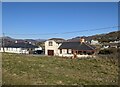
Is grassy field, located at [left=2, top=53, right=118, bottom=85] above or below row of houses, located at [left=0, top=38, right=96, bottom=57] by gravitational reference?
below

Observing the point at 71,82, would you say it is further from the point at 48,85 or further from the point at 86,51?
the point at 86,51

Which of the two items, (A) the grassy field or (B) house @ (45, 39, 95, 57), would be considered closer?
(A) the grassy field

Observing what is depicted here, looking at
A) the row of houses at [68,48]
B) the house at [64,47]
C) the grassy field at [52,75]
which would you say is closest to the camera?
the grassy field at [52,75]

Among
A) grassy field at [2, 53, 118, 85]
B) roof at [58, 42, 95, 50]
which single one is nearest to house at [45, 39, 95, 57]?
roof at [58, 42, 95, 50]

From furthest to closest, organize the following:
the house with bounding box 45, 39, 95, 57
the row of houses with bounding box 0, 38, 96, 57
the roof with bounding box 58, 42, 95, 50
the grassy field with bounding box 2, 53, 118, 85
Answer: the house with bounding box 45, 39, 95, 57
the roof with bounding box 58, 42, 95, 50
the row of houses with bounding box 0, 38, 96, 57
the grassy field with bounding box 2, 53, 118, 85

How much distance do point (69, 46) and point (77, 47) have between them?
3.44 m

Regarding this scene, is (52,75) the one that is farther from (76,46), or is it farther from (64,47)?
(64,47)

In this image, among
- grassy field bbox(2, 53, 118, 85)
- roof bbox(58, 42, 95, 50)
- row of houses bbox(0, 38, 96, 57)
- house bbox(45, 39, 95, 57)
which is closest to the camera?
grassy field bbox(2, 53, 118, 85)

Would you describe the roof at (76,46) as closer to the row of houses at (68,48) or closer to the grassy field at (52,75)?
the row of houses at (68,48)

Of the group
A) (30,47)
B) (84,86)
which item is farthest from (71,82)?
(30,47)

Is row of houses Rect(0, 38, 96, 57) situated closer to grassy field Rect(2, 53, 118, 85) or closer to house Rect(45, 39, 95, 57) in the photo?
house Rect(45, 39, 95, 57)

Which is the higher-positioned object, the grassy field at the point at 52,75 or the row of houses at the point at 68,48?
the row of houses at the point at 68,48

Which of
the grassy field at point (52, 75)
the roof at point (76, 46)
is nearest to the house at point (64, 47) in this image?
the roof at point (76, 46)

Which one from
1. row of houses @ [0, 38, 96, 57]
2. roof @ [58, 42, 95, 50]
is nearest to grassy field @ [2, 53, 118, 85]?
row of houses @ [0, 38, 96, 57]
